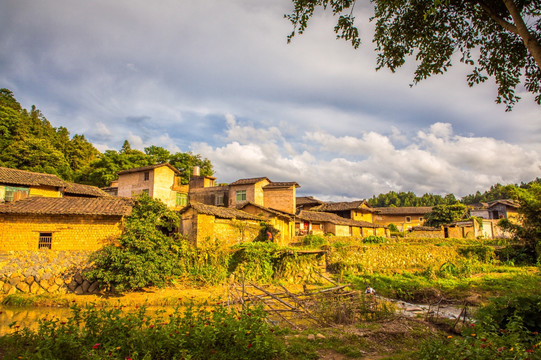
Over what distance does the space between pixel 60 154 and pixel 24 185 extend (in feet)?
57.4

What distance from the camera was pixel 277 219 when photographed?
2917cm

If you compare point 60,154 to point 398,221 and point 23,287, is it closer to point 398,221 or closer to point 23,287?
point 23,287

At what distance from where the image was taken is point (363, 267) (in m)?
21.7

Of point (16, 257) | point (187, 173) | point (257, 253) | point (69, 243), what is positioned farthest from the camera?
point (187, 173)

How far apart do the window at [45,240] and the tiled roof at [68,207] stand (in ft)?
3.96

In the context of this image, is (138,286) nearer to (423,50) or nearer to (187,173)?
(423,50)

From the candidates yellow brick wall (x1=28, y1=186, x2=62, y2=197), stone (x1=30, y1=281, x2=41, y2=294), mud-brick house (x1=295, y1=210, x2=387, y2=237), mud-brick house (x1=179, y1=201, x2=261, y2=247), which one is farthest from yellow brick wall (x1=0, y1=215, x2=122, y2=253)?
mud-brick house (x1=295, y1=210, x2=387, y2=237)

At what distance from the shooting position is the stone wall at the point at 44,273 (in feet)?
49.6

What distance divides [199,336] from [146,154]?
45.7m

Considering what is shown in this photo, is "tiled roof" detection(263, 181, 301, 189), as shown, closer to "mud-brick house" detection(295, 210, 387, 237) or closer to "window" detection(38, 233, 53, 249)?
"mud-brick house" detection(295, 210, 387, 237)

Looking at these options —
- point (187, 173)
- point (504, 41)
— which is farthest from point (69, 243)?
point (187, 173)

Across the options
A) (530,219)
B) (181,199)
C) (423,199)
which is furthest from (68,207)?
(423,199)

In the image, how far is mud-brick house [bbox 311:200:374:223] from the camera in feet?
146

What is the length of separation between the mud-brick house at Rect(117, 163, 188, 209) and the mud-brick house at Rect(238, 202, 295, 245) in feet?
33.7
